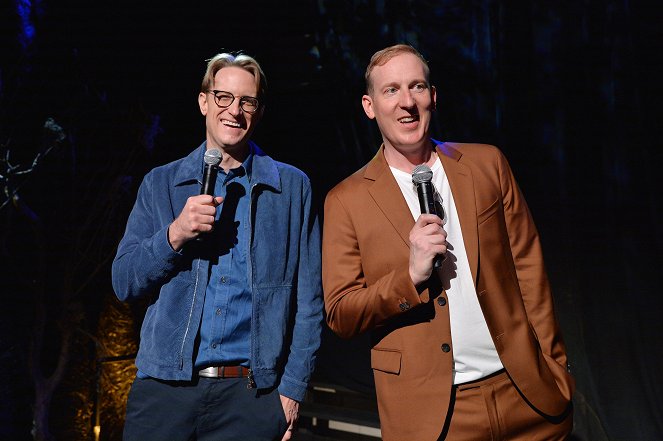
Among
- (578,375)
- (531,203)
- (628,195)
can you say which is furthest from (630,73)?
(578,375)

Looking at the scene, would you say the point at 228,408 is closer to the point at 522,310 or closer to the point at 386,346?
the point at 386,346

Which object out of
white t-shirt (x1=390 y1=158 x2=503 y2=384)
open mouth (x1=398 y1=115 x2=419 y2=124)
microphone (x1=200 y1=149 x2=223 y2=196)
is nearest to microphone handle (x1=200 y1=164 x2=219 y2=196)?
microphone (x1=200 y1=149 x2=223 y2=196)

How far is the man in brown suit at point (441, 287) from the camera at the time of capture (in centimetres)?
161

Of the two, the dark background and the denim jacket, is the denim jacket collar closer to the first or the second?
the denim jacket

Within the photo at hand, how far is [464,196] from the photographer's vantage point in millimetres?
1751

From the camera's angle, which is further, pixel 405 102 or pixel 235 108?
pixel 235 108

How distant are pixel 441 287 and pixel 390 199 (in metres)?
0.30

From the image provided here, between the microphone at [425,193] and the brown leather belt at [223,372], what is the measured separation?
677 mm

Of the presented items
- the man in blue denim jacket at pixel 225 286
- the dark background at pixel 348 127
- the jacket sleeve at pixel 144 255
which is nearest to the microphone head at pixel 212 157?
the man in blue denim jacket at pixel 225 286

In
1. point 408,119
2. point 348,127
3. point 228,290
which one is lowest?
point 228,290

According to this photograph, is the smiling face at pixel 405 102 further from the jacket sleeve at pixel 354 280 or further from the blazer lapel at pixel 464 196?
the jacket sleeve at pixel 354 280

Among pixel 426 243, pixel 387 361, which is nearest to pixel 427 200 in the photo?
pixel 426 243

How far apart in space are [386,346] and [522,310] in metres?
0.39

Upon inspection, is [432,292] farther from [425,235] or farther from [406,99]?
[406,99]
